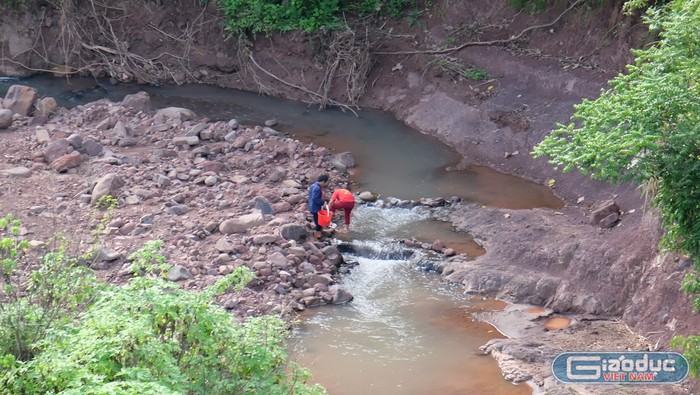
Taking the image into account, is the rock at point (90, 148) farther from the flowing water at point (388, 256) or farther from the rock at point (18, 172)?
the flowing water at point (388, 256)

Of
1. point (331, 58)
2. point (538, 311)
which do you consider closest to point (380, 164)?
point (331, 58)

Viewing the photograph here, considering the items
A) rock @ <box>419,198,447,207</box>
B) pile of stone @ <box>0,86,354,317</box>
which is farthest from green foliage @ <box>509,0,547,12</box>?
rock @ <box>419,198,447,207</box>

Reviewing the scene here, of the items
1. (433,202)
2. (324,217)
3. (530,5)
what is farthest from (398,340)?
(530,5)

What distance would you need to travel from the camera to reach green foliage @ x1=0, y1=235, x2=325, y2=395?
607 cm

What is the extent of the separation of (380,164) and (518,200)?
255 centimetres

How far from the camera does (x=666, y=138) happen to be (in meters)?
7.86

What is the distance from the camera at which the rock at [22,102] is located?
634 inches

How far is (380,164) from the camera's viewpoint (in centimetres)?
1530

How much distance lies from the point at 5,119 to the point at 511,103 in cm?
872

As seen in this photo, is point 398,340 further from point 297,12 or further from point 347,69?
point 297,12

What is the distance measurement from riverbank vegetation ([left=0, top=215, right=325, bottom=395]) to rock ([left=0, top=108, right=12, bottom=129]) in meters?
8.73

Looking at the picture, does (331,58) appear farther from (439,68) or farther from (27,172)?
(27,172)

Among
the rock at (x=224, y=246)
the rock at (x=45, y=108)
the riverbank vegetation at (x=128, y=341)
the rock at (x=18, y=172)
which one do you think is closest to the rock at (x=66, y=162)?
→ the rock at (x=18, y=172)

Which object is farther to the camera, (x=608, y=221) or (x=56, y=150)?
(x=56, y=150)
